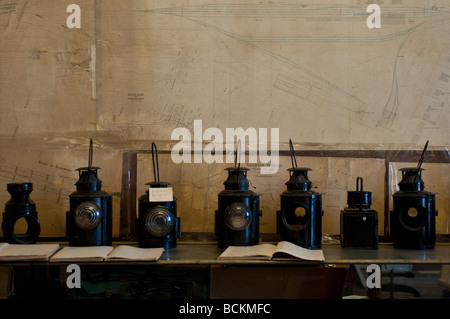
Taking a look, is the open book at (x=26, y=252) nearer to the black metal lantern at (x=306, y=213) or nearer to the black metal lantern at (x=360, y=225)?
the black metal lantern at (x=306, y=213)

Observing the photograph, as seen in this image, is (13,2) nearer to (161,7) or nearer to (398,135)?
(161,7)

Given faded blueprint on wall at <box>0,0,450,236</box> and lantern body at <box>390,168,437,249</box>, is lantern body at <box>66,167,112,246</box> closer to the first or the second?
faded blueprint on wall at <box>0,0,450,236</box>

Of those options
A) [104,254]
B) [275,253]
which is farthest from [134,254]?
[275,253]

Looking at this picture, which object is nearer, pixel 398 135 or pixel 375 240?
pixel 375 240

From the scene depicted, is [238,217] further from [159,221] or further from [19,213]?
[19,213]

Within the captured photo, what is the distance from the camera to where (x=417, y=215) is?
7.68 ft

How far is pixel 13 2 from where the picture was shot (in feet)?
8.41

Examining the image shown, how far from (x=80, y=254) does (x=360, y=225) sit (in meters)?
1.23

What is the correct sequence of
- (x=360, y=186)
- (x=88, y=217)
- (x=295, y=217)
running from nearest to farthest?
1. (x=88, y=217)
2. (x=360, y=186)
3. (x=295, y=217)

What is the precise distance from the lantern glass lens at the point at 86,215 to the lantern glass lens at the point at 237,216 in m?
0.58

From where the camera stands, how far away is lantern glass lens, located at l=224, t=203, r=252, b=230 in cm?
224

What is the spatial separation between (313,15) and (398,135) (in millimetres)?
748

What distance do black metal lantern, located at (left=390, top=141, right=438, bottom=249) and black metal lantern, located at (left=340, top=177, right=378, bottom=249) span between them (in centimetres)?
11
